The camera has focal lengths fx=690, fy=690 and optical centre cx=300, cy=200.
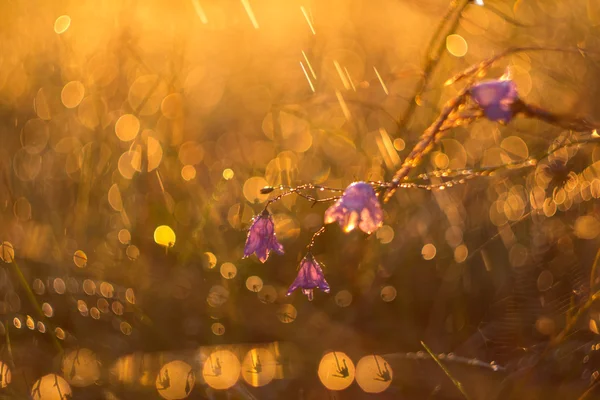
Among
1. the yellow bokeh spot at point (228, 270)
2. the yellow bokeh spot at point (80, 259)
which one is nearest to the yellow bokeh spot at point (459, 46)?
the yellow bokeh spot at point (228, 270)

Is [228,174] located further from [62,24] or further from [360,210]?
[360,210]

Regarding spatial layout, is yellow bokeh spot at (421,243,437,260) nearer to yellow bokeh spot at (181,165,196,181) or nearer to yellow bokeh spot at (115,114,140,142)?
yellow bokeh spot at (181,165,196,181)

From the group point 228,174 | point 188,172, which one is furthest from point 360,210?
point 188,172

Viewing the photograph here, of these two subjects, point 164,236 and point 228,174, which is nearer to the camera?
point 164,236

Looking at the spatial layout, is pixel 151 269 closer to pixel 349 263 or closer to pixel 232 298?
pixel 232 298

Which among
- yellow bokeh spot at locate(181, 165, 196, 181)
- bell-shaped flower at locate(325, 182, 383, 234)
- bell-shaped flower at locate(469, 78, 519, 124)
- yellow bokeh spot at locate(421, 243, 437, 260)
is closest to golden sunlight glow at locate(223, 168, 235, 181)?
yellow bokeh spot at locate(181, 165, 196, 181)

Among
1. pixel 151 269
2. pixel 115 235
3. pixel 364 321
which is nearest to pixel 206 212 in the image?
pixel 151 269
